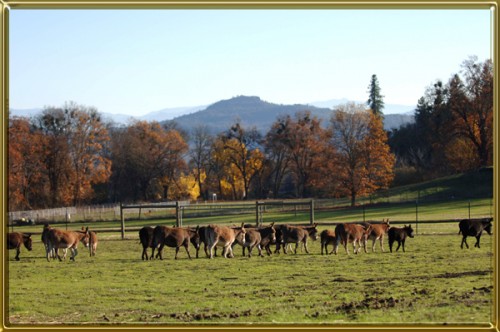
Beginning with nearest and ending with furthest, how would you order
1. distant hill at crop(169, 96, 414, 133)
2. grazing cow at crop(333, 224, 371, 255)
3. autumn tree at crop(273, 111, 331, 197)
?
grazing cow at crop(333, 224, 371, 255)
autumn tree at crop(273, 111, 331, 197)
distant hill at crop(169, 96, 414, 133)

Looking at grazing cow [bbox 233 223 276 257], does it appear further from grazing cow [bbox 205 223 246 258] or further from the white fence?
the white fence

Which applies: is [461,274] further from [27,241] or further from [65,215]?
[65,215]

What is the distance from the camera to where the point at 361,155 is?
61938 mm

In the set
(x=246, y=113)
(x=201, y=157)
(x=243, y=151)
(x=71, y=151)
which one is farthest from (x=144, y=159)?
(x=246, y=113)

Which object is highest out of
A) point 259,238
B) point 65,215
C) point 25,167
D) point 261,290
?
point 25,167

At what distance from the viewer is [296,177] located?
7944cm

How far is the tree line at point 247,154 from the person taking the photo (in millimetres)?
59844

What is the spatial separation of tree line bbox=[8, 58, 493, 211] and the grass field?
30.2m

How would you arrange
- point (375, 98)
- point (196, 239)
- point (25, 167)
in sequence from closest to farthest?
point (196, 239), point (25, 167), point (375, 98)

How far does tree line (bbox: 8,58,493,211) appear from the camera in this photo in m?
59.8

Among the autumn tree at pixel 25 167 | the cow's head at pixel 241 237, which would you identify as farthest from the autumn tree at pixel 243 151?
the cow's head at pixel 241 237

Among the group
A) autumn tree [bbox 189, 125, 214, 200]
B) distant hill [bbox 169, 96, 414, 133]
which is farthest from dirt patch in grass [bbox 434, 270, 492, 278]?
distant hill [bbox 169, 96, 414, 133]

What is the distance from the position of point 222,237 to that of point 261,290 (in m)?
8.89

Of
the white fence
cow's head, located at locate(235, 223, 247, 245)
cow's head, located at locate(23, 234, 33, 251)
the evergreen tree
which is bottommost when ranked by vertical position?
the white fence
